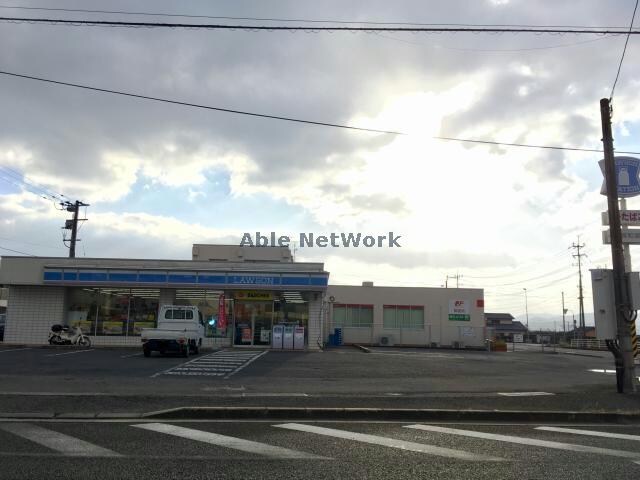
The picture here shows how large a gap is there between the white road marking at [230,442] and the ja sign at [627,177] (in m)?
14.0

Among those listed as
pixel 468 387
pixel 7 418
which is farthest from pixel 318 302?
pixel 7 418

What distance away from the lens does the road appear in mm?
6184

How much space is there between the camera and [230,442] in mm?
7641

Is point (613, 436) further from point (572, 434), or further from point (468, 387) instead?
point (468, 387)

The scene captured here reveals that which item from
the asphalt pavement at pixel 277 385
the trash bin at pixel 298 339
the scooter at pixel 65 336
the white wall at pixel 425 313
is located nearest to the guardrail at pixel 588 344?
the white wall at pixel 425 313

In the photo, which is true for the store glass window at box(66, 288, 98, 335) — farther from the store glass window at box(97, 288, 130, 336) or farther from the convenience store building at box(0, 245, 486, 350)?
the store glass window at box(97, 288, 130, 336)

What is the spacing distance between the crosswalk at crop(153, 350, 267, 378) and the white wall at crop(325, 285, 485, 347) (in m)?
20.6

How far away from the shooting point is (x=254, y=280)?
29469 millimetres

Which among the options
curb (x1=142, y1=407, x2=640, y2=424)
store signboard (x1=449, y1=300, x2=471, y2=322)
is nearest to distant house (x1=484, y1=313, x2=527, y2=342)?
store signboard (x1=449, y1=300, x2=471, y2=322)

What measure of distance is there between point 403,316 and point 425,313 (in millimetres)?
1838

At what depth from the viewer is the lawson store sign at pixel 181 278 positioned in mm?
29359

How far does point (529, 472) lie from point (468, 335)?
38.2 metres

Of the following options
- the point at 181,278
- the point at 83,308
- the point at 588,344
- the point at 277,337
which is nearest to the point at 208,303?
the point at 181,278

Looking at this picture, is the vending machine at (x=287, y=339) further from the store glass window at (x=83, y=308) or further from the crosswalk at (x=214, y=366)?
the store glass window at (x=83, y=308)
